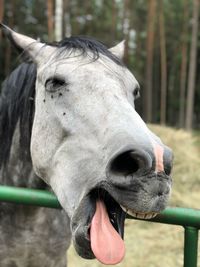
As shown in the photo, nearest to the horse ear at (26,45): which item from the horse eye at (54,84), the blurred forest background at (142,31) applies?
the horse eye at (54,84)

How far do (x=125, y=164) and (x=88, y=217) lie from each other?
24 cm

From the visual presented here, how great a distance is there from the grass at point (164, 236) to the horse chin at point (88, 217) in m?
2.75

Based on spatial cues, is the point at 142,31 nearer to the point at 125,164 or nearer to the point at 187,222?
the point at 187,222

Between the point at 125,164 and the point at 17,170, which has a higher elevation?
the point at 125,164

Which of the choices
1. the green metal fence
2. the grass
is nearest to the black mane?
the green metal fence

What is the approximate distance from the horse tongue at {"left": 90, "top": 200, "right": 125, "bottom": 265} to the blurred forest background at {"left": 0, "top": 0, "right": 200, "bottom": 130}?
11.5m

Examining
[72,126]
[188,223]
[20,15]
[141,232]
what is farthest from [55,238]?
[20,15]

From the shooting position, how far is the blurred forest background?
17953 millimetres

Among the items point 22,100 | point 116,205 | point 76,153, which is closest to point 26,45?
point 22,100

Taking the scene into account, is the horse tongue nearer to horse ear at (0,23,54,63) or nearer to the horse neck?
the horse neck

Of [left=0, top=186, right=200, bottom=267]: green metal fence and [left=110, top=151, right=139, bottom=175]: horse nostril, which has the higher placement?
[left=110, top=151, right=139, bottom=175]: horse nostril

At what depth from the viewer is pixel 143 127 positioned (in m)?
1.43

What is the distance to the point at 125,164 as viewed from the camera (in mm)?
1309

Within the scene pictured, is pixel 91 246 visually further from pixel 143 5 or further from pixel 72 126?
pixel 143 5
